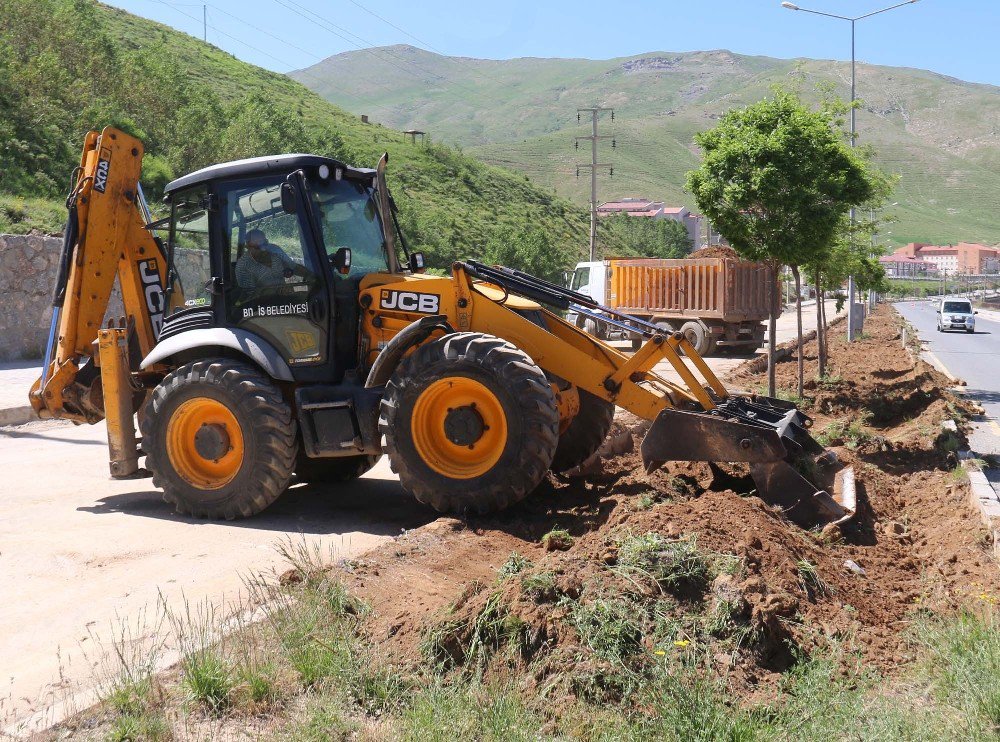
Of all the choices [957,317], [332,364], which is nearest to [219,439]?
[332,364]

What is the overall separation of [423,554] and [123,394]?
377 centimetres

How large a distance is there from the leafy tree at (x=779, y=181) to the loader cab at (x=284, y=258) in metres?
6.76

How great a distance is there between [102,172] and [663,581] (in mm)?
6454

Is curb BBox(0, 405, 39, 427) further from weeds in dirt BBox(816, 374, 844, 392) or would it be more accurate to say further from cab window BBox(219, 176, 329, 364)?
weeds in dirt BBox(816, 374, 844, 392)

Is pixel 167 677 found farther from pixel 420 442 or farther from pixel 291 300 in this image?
pixel 291 300

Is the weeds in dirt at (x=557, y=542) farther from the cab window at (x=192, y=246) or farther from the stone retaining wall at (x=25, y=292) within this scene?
the stone retaining wall at (x=25, y=292)

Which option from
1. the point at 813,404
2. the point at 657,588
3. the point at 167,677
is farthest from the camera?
the point at 813,404

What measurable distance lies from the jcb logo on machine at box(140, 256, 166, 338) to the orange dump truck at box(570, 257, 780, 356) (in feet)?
53.2

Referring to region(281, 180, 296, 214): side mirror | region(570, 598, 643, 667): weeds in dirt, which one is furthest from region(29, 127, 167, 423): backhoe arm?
region(570, 598, 643, 667): weeds in dirt

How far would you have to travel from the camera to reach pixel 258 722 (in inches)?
164

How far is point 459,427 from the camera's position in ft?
23.4

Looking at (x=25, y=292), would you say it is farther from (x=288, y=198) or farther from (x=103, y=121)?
(x=288, y=198)

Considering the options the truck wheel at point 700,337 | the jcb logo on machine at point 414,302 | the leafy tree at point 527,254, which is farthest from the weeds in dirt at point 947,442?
the leafy tree at point 527,254

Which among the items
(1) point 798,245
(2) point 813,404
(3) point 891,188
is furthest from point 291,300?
(3) point 891,188
